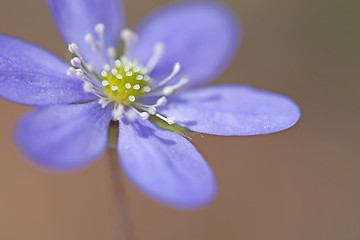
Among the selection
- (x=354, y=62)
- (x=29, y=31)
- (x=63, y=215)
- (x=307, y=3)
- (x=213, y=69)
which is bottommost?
(x=213, y=69)

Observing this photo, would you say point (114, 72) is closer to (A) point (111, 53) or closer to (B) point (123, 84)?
(B) point (123, 84)

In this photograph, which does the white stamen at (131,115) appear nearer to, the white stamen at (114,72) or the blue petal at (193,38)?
the white stamen at (114,72)

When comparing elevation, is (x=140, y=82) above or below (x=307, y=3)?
below

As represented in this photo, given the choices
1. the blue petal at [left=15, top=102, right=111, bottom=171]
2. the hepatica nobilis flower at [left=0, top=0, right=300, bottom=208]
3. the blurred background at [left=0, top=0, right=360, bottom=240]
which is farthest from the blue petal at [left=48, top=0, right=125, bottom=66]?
the blurred background at [left=0, top=0, right=360, bottom=240]

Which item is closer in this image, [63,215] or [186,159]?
[186,159]

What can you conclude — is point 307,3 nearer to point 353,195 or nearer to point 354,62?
point 354,62

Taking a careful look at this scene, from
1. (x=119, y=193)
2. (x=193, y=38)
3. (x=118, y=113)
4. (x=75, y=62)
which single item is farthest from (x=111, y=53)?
(x=119, y=193)

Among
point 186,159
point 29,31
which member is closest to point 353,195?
point 186,159
